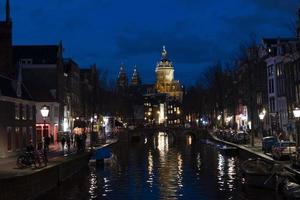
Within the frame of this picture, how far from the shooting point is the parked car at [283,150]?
5186 cm

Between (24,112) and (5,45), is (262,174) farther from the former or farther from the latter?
(5,45)

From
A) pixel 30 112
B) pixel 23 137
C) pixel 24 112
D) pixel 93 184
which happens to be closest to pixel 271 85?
pixel 30 112

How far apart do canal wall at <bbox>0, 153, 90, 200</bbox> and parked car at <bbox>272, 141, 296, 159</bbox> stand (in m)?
18.8

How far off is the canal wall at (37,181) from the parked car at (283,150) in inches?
741

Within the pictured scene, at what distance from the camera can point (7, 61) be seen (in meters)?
69.0

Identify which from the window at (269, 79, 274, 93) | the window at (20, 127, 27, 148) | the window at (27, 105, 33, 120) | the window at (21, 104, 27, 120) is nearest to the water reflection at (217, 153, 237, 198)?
the window at (20, 127, 27, 148)

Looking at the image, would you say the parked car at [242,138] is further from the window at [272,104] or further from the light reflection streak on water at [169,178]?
the light reflection streak on water at [169,178]

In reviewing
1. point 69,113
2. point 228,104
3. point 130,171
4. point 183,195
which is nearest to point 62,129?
point 69,113

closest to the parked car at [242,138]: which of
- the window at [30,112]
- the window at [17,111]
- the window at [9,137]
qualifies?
the window at [30,112]

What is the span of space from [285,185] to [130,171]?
83.9 ft

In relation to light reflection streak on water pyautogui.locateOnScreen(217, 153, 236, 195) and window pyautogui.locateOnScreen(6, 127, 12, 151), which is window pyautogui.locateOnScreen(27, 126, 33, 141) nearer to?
window pyautogui.locateOnScreen(6, 127, 12, 151)

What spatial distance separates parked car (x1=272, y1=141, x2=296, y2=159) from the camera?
170 feet

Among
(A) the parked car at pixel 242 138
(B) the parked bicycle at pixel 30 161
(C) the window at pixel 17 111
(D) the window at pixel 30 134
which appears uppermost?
(C) the window at pixel 17 111

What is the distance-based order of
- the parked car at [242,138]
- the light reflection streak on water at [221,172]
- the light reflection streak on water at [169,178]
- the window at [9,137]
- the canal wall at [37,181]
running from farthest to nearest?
the parked car at [242,138], the window at [9,137], the light reflection streak on water at [221,172], the light reflection streak on water at [169,178], the canal wall at [37,181]
